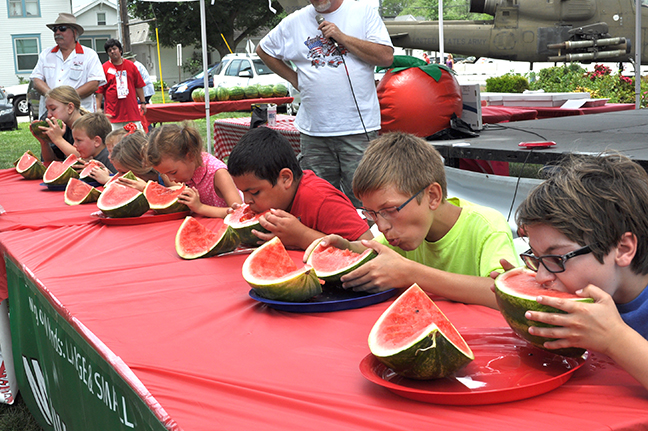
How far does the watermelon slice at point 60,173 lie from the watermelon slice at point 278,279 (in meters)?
3.22

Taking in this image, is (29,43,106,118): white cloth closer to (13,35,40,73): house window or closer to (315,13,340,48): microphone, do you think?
(315,13,340,48): microphone

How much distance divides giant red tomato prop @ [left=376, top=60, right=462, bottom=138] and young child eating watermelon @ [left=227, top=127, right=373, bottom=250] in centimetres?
365

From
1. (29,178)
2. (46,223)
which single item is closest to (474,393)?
(46,223)

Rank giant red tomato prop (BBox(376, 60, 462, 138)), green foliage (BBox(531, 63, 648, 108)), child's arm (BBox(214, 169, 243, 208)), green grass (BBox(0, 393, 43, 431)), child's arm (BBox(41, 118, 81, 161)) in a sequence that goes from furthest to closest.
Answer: green foliage (BBox(531, 63, 648, 108)) < giant red tomato prop (BBox(376, 60, 462, 138)) < child's arm (BBox(41, 118, 81, 161)) < child's arm (BBox(214, 169, 243, 208)) < green grass (BBox(0, 393, 43, 431))

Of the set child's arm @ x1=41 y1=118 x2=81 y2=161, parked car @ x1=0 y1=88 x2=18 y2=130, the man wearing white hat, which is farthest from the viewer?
parked car @ x1=0 y1=88 x2=18 y2=130

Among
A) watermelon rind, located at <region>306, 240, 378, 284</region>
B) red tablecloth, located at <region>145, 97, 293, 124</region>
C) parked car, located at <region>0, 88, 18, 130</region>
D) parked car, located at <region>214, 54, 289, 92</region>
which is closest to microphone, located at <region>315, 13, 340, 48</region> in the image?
watermelon rind, located at <region>306, 240, 378, 284</region>

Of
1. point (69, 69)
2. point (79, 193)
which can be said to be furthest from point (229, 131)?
point (79, 193)

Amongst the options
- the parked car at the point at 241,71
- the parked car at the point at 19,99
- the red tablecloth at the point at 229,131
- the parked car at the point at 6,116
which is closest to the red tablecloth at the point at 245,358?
the red tablecloth at the point at 229,131

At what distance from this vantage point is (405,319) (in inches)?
59.8

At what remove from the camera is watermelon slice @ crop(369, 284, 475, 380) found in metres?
1.23

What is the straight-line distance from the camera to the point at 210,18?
133ft

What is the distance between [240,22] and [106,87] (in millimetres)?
33765

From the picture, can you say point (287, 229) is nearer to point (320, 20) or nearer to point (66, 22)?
point (320, 20)

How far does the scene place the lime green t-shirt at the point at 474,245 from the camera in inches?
84.4
